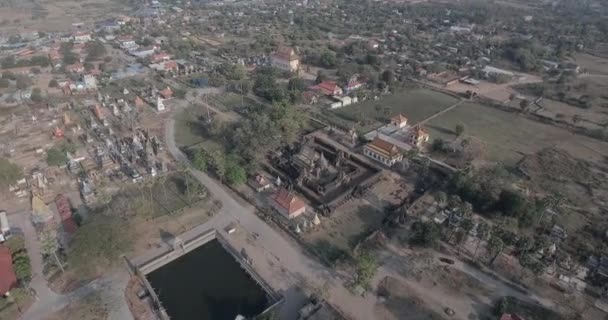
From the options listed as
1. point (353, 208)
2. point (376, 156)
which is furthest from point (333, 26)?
point (353, 208)

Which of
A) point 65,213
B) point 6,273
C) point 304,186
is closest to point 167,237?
point 65,213

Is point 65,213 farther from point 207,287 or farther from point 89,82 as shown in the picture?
point 89,82

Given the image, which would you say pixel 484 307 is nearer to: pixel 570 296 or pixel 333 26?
pixel 570 296

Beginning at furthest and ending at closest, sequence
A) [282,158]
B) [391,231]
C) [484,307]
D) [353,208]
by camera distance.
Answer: [282,158]
[353,208]
[391,231]
[484,307]

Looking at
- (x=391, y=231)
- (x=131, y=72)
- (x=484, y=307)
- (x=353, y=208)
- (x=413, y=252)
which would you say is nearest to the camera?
(x=484, y=307)

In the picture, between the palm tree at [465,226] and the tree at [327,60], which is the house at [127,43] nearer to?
the tree at [327,60]

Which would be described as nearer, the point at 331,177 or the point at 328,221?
the point at 328,221

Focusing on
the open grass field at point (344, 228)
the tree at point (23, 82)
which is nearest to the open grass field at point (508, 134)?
the open grass field at point (344, 228)
